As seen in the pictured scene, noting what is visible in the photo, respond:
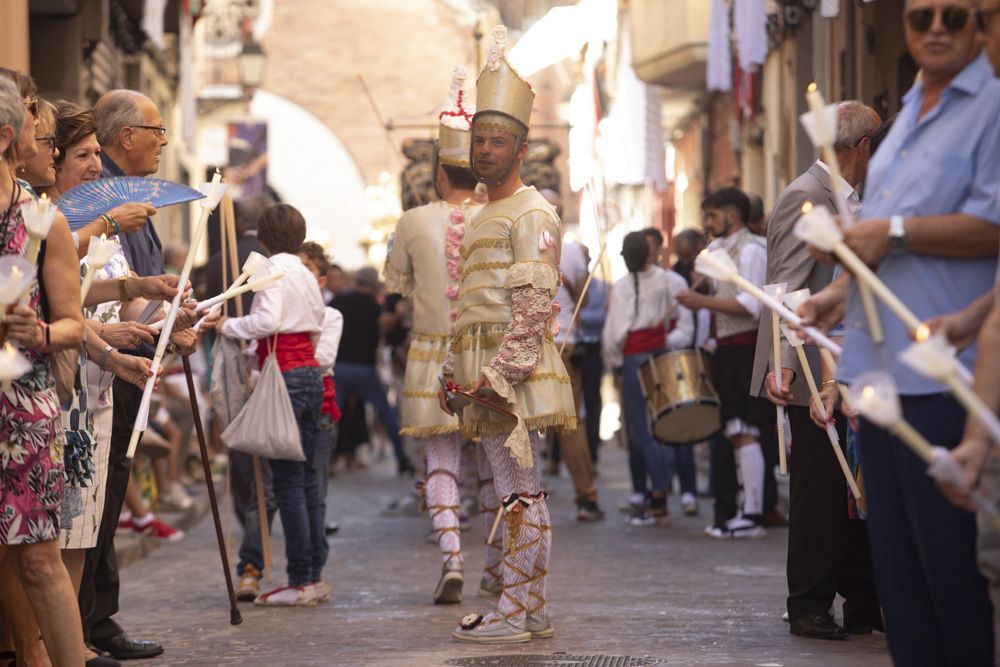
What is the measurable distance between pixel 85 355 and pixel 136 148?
5.34 feet

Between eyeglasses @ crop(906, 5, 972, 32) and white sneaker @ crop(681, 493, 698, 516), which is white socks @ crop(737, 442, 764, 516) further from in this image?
eyeglasses @ crop(906, 5, 972, 32)

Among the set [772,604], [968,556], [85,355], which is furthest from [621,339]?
[968,556]

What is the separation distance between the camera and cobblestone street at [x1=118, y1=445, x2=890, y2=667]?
24.1 feet

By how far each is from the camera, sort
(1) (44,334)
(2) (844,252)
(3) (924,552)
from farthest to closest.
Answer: (1) (44,334), (3) (924,552), (2) (844,252)

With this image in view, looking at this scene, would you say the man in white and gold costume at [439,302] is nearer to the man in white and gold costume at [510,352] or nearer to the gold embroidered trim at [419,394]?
Result: the gold embroidered trim at [419,394]

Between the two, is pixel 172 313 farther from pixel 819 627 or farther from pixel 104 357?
pixel 819 627

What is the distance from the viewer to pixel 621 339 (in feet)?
45.3

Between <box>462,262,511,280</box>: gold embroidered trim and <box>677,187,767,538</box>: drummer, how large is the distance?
3935 mm

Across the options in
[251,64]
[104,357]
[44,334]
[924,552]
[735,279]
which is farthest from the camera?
[251,64]

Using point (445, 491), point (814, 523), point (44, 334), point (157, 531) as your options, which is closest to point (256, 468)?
point (445, 491)

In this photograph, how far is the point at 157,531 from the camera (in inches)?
496

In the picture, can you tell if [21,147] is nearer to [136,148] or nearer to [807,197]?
[136,148]

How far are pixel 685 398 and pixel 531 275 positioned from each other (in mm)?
5255

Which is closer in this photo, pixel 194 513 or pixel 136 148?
pixel 136 148
